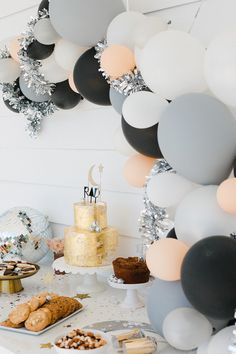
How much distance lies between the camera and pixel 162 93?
1.02 meters

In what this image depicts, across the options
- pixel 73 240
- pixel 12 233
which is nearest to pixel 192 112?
pixel 73 240

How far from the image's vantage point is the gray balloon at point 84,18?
1.27 metres

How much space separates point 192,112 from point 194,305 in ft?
1.22

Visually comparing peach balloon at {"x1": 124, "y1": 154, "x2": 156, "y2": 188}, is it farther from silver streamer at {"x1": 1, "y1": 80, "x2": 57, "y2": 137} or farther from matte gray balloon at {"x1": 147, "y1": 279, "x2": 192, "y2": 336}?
silver streamer at {"x1": 1, "y1": 80, "x2": 57, "y2": 137}

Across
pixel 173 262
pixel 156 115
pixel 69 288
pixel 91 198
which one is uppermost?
pixel 156 115

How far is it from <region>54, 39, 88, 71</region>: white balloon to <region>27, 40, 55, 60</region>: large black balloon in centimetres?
6

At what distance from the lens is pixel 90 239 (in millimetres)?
1406

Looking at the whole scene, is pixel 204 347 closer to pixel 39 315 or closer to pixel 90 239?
pixel 39 315

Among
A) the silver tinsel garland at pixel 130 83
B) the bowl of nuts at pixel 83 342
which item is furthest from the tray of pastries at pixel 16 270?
the silver tinsel garland at pixel 130 83

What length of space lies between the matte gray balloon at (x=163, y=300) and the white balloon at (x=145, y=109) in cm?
36

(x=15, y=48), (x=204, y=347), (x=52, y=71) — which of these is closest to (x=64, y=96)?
(x=52, y=71)

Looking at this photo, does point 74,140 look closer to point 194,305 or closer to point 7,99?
point 7,99

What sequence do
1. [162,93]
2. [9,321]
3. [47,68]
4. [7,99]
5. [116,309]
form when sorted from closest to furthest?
[162,93] < [9,321] < [116,309] < [47,68] < [7,99]

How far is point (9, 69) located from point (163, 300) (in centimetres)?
106
